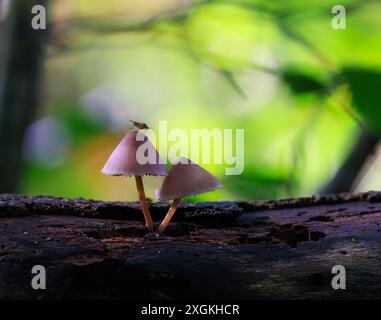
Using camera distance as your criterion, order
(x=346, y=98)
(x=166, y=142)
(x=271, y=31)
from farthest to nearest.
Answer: (x=166, y=142)
(x=271, y=31)
(x=346, y=98)

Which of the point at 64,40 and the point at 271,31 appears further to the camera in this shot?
the point at 271,31

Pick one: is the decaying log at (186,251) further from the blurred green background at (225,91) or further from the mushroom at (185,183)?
the blurred green background at (225,91)

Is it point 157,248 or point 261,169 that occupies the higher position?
point 261,169

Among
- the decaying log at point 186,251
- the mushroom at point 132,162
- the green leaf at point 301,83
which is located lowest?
the decaying log at point 186,251

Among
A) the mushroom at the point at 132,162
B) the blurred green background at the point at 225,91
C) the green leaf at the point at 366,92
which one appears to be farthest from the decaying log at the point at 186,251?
the blurred green background at the point at 225,91

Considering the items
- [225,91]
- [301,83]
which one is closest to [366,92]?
[301,83]
